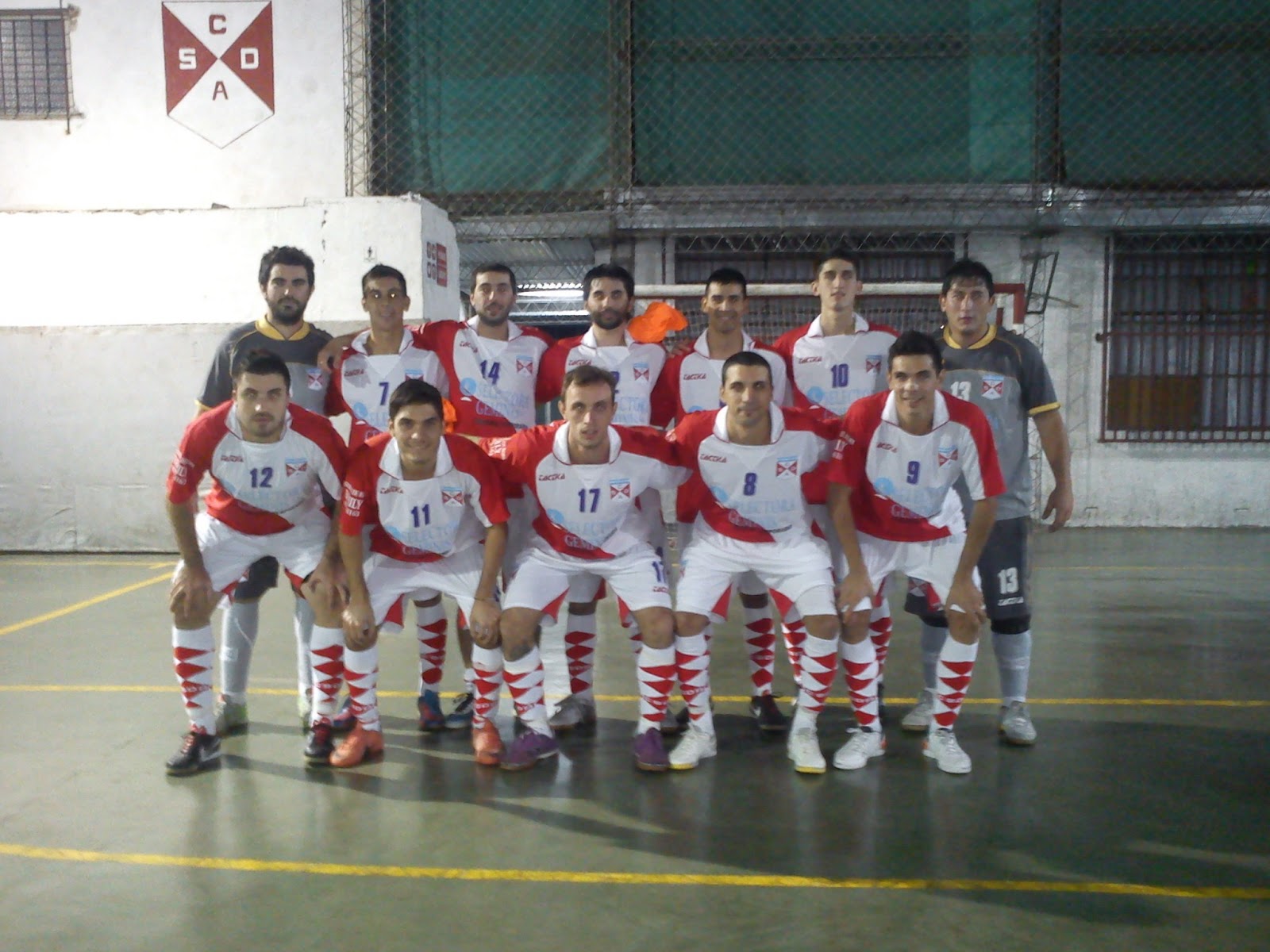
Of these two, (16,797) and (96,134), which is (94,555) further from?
(16,797)

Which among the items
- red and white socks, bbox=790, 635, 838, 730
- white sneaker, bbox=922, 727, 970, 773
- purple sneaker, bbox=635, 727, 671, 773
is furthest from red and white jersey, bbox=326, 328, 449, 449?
white sneaker, bbox=922, 727, 970, 773

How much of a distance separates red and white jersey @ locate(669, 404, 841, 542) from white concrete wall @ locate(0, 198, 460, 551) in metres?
5.59

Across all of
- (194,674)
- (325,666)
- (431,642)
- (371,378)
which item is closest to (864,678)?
(431,642)

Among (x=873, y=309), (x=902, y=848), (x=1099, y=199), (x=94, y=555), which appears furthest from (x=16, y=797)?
(x=1099, y=199)

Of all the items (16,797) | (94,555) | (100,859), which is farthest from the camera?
(94,555)

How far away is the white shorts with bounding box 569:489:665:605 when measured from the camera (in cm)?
407

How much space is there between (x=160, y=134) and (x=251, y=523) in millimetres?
7217

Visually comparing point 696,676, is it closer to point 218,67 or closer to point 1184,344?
point 218,67

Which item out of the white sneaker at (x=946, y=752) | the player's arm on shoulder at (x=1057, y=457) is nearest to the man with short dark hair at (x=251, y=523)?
the white sneaker at (x=946, y=752)

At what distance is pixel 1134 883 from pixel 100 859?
2.93 m

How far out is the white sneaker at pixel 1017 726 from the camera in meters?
3.92

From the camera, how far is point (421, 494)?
3.80m

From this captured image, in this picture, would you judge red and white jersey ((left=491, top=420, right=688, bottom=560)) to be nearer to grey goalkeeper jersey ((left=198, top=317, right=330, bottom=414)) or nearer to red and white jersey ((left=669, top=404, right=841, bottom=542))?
red and white jersey ((left=669, top=404, right=841, bottom=542))

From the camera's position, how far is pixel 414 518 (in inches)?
151
